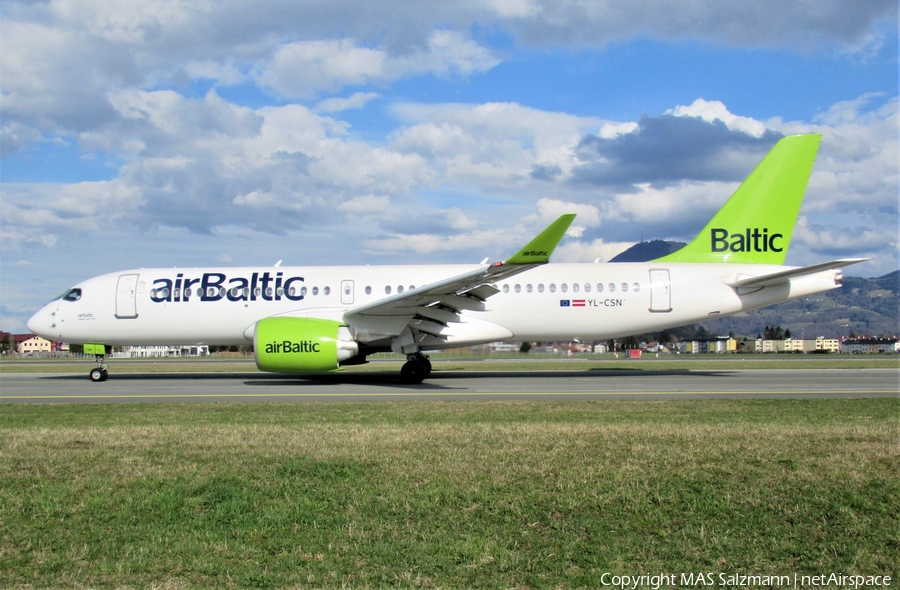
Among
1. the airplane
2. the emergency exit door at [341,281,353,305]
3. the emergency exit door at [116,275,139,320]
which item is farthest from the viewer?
the emergency exit door at [116,275,139,320]

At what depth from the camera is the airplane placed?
19.4 meters

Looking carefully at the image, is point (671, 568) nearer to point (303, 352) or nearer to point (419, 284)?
point (303, 352)

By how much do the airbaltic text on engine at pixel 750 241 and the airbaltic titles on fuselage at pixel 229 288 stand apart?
12.5 meters

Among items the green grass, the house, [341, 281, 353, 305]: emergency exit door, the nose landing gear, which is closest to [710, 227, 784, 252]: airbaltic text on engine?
[341, 281, 353, 305]: emergency exit door

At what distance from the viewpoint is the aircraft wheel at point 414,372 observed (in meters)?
18.4

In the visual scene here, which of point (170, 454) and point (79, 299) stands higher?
point (79, 299)

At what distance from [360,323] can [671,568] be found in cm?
1433

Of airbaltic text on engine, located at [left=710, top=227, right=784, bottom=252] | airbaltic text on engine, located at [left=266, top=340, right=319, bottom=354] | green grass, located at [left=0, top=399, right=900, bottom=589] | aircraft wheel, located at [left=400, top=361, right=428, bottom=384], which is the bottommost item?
green grass, located at [left=0, top=399, right=900, bottom=589]

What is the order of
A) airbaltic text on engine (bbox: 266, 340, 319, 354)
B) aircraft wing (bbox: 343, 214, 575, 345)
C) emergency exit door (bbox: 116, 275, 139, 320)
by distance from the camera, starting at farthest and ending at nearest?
emergency exit door (bbox: 116, 275, 139, 320) < airbaltic text on engine (bbox: 266, 340, 319, 354) < aircraft wing (bbox: 343, 214, 575, 345)

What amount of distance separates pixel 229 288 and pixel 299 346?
433 cm

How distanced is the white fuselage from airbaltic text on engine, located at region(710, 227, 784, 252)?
61 cm

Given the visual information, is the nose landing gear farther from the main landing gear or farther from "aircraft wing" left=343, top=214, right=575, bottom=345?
the main landing gear

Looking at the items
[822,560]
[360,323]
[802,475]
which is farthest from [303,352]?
[822,560]

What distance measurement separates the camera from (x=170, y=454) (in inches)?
287
